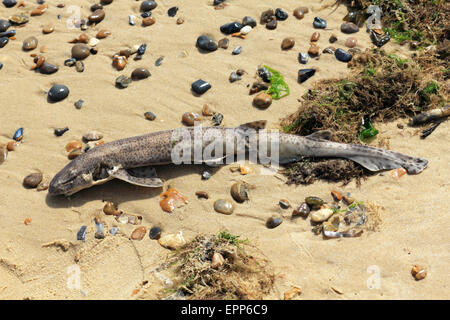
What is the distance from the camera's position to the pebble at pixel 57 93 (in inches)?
284

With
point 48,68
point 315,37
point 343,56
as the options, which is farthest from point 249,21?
point 48,68

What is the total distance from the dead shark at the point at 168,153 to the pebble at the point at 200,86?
43.4 inches

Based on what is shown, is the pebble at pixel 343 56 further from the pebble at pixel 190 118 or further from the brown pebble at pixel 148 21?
the brown pebble at pixel 148 21

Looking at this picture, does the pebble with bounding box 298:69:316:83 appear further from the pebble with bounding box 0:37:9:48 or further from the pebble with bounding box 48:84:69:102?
the pebble with bounding box 0:37:9:48

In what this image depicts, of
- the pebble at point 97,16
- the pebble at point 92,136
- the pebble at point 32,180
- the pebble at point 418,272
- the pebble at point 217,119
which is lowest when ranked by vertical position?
the pebble at point 32,180

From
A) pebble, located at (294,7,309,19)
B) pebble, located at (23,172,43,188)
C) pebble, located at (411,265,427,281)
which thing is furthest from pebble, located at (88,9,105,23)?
pebble, located at (411,265,427,281)

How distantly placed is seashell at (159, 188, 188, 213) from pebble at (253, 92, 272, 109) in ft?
6.97

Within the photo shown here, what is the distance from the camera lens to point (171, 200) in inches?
234

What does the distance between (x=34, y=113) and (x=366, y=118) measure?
19.0ft

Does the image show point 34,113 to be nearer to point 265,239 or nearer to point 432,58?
point 265,239

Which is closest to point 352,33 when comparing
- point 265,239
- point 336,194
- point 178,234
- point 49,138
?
point 336,194

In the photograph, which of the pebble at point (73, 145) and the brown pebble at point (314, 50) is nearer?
the pebble at point (73, 145)

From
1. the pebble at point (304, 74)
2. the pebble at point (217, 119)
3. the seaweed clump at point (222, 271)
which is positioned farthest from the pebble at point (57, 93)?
the pebble at point (304, 74)

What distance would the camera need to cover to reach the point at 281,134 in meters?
6.21
